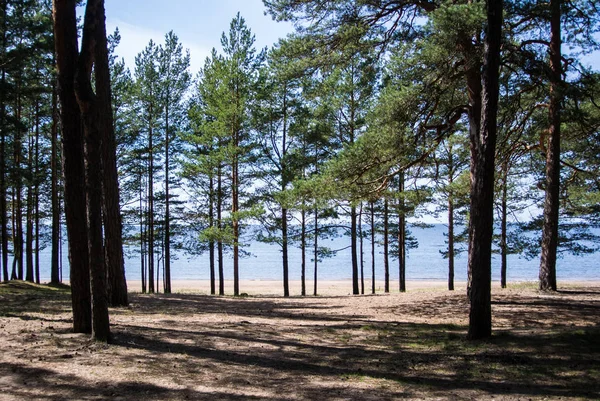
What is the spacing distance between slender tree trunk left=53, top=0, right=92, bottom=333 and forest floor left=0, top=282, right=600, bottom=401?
104 centimetres

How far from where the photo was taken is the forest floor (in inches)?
179

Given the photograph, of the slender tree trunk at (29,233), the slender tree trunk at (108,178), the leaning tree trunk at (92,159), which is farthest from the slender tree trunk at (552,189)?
the slender tree trunk at (29,233)

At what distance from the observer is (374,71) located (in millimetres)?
10984

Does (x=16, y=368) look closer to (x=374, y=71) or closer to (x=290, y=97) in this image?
(x=374, y=71)

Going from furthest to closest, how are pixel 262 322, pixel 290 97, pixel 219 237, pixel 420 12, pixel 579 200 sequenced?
pixel 290 97
pixel 219 237
pixel 579 200
pixel 420 12
pixel 262 322

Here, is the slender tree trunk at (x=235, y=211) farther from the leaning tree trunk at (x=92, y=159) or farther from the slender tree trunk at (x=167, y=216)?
the leaning tree trunk at (x=92, y=159)

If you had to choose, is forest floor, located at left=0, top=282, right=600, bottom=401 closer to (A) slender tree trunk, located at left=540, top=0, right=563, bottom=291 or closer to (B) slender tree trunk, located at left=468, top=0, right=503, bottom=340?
(B) slender tree trunk, located at left=468, top=0, right=503, bottom=340

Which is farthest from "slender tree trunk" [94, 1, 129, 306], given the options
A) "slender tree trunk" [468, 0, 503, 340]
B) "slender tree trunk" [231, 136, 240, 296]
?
"slender tree trunk" [231, 136, 240, 296]

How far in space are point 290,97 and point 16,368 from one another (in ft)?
60.6

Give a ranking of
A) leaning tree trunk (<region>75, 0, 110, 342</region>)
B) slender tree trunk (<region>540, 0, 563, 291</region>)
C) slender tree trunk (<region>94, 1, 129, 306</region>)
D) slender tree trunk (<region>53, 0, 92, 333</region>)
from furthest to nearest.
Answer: slender tree trunk (<region>540, 0, 563, 291</region>) < slender tree trunk (<region>94, 1, 129, 306</region>) < slender tree trunk (<region>53, 0, 92, 333</region>) < leaning tree trunk (<region>75, 0, 110, 342</region>)

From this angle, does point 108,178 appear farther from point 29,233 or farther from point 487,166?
point 29,233

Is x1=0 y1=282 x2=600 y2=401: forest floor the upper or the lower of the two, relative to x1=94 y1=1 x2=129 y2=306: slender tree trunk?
lower

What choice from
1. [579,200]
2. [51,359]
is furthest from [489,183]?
[579,200]

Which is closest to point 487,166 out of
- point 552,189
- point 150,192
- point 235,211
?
point 552,189
